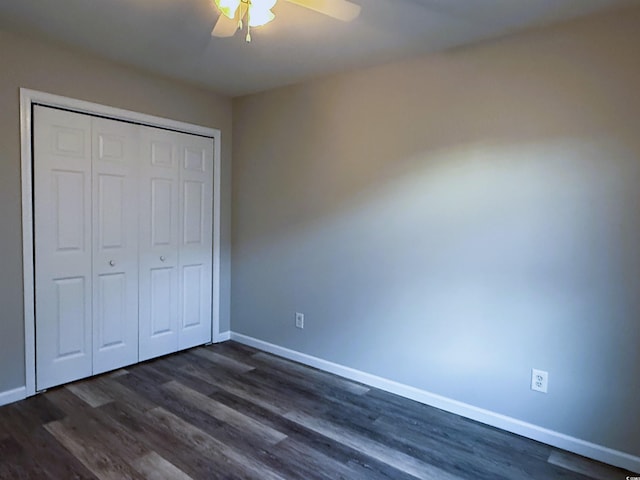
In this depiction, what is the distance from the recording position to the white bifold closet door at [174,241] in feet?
10.9

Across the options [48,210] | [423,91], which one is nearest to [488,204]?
[423,91]

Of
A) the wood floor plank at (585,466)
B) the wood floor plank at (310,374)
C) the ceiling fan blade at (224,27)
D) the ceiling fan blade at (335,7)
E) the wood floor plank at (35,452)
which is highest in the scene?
the ceiling fan blade at (335,7)

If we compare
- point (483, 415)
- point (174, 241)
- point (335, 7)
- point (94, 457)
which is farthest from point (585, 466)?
point (174, 241)

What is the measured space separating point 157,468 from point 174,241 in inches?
75.1

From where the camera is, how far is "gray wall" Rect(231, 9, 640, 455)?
2.12 metres

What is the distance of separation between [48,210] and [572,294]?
326 centimetres

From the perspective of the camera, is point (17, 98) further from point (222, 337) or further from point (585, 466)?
point (585, 466)

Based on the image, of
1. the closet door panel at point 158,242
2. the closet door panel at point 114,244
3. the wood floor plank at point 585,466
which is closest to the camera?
the wood floor plank at point 585,466

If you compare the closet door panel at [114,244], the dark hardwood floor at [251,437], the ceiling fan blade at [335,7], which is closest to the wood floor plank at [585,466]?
the dark hardwood floor at [251,437]

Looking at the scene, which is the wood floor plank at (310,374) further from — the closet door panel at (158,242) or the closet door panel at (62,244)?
the closet door panel at (62,244)

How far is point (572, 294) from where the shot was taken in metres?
2.23

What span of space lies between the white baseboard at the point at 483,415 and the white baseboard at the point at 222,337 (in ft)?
2.08

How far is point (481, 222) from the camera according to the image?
8.23 ft

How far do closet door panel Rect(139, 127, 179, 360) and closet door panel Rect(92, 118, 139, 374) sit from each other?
75 mm
